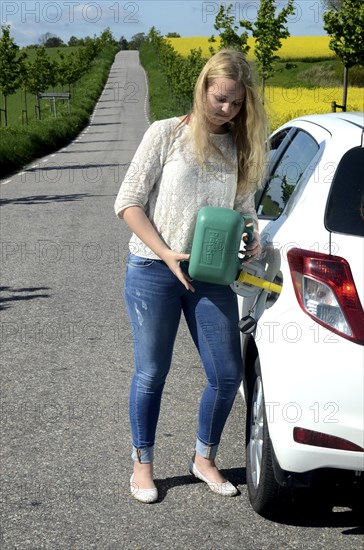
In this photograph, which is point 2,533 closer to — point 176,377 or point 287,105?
point 176,377

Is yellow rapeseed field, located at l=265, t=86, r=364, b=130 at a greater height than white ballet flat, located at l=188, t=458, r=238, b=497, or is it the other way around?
white ballet flat, located at l=188, t=458, r=238, b=497

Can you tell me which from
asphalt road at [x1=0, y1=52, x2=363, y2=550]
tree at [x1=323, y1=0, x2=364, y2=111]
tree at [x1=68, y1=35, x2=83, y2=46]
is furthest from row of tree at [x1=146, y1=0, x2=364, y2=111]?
tree at [x1=68, y1=35, x2=83, y2=46]

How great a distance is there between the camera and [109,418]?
4996 mm

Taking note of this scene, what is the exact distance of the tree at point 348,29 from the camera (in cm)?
3256

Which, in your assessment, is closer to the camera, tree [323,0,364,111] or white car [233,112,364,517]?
white car [233,112,364,517]

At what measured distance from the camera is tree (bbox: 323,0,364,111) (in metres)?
32.6

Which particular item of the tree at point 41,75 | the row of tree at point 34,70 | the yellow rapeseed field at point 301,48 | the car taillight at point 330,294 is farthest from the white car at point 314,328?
the yellow rapeseed field at point 301,48

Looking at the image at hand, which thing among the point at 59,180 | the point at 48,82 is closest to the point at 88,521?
the point at 59,180

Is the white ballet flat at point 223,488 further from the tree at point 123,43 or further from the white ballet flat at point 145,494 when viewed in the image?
the tree at point 123,43

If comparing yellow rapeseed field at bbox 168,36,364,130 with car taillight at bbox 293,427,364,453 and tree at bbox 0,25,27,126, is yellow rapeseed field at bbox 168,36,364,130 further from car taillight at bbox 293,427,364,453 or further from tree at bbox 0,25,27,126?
tree at bbox 0,25,27,126

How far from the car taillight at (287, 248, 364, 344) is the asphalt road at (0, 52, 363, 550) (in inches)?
36.8

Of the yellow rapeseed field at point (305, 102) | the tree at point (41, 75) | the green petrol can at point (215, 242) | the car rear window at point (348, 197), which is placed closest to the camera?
the car rear window at point (348, 197)

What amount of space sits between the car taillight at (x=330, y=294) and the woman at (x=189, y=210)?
429mm

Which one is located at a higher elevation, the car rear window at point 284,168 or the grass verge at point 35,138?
the car rear window at point 284,168
